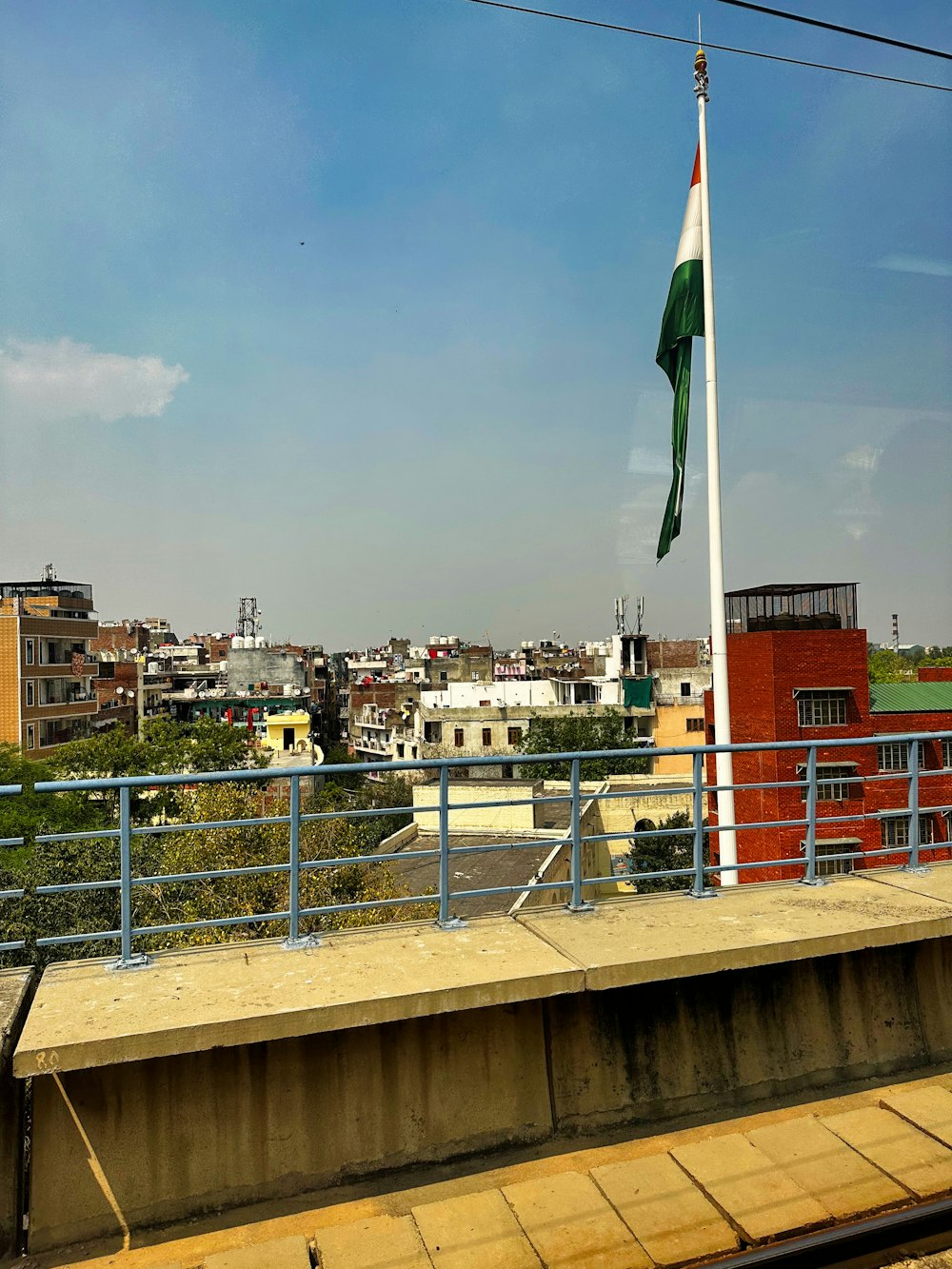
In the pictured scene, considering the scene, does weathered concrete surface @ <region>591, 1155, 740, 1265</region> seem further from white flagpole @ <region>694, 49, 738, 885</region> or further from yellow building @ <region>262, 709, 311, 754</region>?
A: yellow building @ <region>262, 709, 311, 754</region>

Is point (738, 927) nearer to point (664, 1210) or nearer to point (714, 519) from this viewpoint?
point (664, 1210)

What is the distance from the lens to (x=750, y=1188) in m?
3.77

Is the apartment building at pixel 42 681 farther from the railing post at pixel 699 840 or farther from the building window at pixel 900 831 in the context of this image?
the railing post at pixel 699 840

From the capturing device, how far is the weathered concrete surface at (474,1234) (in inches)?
132

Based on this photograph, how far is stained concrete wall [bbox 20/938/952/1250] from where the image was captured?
357cm

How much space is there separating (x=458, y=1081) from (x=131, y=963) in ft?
5.35

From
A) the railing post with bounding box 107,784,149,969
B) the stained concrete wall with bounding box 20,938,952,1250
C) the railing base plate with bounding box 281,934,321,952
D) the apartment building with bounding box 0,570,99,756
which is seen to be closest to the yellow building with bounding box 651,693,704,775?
the apartment building with bounding box 0,570,99,756

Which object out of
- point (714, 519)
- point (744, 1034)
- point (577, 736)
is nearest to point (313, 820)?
point (744, 1034)

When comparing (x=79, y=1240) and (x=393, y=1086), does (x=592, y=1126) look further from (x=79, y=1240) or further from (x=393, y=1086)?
(x=79, y=1240)

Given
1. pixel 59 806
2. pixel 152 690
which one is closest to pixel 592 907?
pixel 59 806

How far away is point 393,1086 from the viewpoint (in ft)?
13.1

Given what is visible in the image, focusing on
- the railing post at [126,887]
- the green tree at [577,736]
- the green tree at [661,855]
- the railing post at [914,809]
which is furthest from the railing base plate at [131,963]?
the green tree at [577,736]

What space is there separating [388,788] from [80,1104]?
202ft

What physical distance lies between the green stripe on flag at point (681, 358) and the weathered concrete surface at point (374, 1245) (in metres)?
9.39
